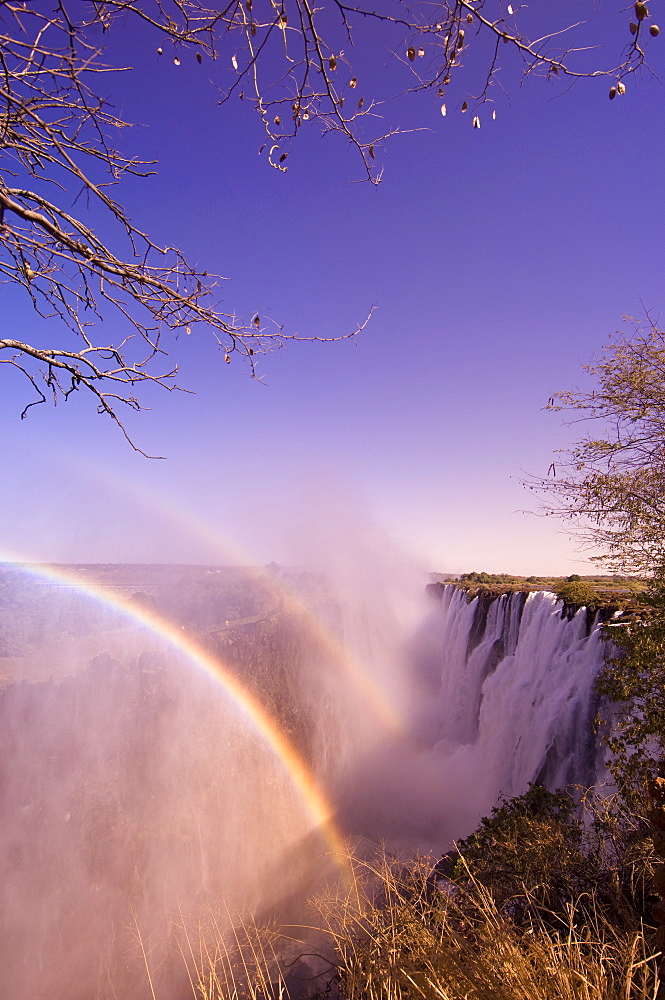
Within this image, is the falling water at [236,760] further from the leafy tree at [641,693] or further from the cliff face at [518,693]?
the leafy tree at [641,693]

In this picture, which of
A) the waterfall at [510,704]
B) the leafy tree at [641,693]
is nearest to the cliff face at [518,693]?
the waterfall at [510,704]

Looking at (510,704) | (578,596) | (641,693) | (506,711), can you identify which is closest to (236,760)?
(506,711)

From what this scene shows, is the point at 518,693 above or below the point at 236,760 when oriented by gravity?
above

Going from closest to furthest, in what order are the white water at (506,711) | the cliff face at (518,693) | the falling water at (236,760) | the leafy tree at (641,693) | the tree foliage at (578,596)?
1. the leafy tree at (641,693)
2. the cliff face at (518,693)
3. the white water at (506,711)
4. the tree foliage at (578,596)
5. the falling water at (236,760)

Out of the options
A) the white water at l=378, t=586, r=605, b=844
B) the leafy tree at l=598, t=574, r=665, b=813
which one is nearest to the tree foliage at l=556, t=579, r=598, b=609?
the white water at l=378, t=586, r=605, b=844

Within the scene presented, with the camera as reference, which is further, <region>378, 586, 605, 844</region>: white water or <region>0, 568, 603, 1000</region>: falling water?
<region>0, 568, 603, 1000</region>: falling water

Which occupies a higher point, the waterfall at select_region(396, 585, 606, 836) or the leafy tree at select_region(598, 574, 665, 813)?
the leafy tree at select_region(598, 574, 665, 813)

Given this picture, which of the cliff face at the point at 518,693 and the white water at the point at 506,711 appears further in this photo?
the white water at the point at 506,711

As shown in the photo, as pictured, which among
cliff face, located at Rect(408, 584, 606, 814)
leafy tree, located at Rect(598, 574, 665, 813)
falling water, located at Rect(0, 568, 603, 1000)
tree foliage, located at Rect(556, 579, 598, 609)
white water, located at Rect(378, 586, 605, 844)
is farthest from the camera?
falling water, located at Rect(0, 568, 603, 1000)

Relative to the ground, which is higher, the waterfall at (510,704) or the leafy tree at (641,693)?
the leafy tree at (641,693)

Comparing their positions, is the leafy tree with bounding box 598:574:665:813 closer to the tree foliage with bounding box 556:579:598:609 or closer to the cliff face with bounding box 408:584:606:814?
the cliff face with bounding box 408:584:606:814

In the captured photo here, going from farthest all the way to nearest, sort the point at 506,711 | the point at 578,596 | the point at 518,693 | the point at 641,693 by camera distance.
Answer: the point at 506,711, the point at 518,693, the point at 578,596, the point at 641,693

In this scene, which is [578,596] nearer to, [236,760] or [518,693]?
[518,693]

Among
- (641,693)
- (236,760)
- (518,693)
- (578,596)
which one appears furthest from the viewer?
(236,760)
